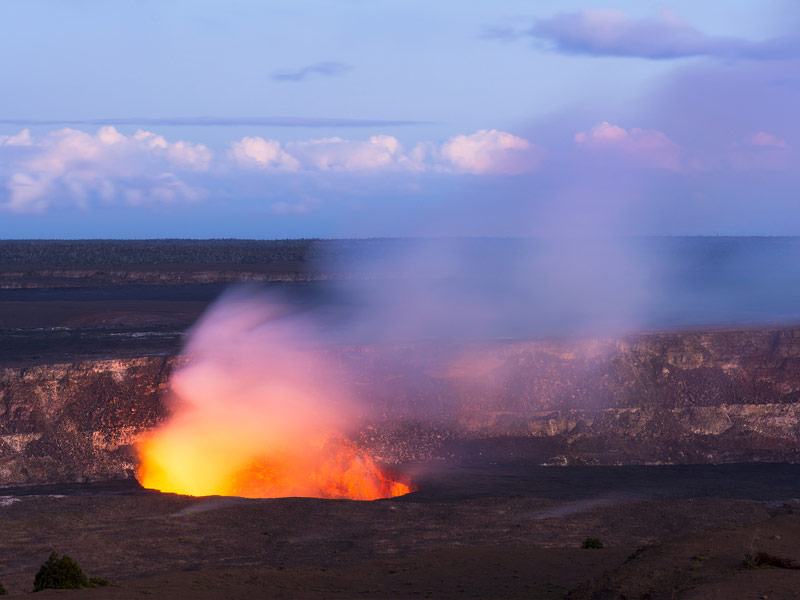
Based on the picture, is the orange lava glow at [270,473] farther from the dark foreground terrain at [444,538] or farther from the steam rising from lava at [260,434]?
the dark foreground terrain at [444,538]

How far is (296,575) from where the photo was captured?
14.5m

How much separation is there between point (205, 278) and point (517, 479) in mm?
55380

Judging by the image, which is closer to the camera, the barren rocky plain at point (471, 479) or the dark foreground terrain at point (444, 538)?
the dark foreground terrain at point (444, 538)

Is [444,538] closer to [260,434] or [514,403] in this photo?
[260,434]

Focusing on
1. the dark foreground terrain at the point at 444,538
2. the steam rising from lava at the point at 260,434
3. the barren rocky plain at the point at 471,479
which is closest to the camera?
the dark foreground terrain at the point at 444,538

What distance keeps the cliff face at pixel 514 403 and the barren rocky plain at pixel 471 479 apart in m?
0.06

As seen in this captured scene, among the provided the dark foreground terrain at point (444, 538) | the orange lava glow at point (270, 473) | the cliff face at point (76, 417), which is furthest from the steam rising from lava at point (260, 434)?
the dark foreground terrain at point (444, 538)

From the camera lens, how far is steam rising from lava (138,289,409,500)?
2322cm

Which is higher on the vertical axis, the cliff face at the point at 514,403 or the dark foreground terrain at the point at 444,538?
the cliff face at the point at 514,403

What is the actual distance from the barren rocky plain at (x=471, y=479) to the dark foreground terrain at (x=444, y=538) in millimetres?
63

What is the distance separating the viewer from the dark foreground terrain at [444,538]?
505 inches

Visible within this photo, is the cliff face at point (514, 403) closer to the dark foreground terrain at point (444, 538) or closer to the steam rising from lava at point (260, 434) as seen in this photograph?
the steam rising from lava at point (260, 434)

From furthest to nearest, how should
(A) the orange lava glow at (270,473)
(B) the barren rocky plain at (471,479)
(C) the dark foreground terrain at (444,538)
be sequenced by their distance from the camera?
(A) the orange lava glow at (270,473)
(B) the barren rocky plain at (471,479)
(C) the dark foreground terrain at (444,538)

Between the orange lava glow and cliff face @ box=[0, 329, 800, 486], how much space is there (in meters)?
0.71
